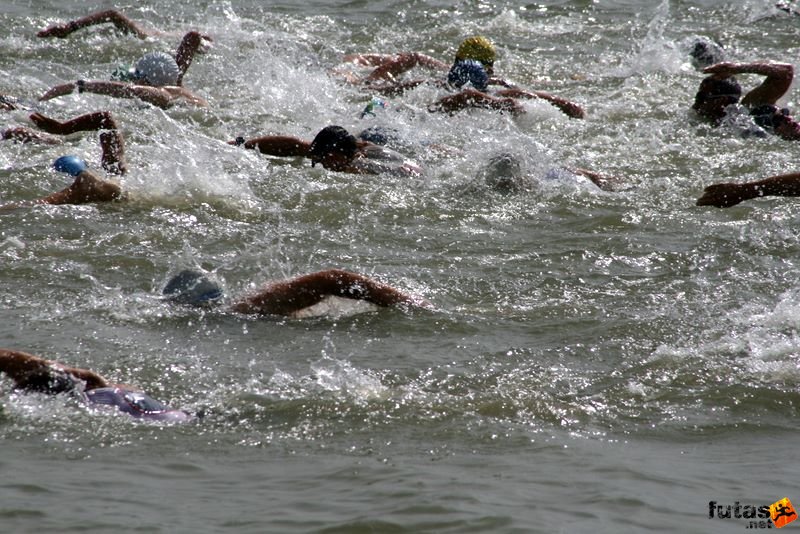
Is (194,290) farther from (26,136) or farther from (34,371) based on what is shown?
(26,136)

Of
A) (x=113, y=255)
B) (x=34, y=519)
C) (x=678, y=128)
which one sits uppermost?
(x=678, y=128)

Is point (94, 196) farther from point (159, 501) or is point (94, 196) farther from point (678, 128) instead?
point (678, 128)

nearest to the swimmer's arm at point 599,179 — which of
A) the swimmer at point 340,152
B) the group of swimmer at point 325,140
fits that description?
the group of swimmer at point 325,140

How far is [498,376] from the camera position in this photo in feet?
18.5

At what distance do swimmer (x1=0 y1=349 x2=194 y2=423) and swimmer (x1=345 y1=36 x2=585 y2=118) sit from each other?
21.1ft

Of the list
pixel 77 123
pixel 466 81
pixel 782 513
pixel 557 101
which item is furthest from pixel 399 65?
pixel 782 513

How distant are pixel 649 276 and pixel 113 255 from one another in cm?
327

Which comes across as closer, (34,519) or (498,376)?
(34,519)

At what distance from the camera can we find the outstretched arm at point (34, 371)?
508 centimetres

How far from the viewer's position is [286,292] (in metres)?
6.38

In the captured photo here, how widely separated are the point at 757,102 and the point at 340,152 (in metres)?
4.29

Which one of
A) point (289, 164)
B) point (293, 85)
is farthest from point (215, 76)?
point (289, 164)

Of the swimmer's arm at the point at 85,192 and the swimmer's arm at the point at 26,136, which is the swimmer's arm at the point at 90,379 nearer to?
the swimmer's arm at the point at 85,192

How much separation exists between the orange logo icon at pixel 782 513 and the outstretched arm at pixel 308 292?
2.73m
